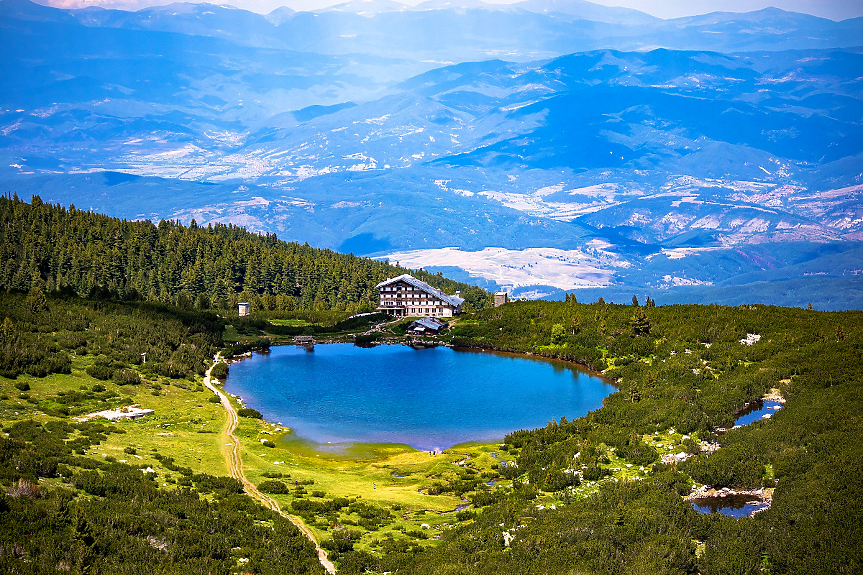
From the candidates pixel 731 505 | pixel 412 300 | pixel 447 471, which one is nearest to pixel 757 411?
pixel 731 505

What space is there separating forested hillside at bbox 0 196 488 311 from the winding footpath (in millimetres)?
54298

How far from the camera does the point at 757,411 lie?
47250mm

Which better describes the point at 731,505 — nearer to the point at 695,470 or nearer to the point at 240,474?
the point at 695,470

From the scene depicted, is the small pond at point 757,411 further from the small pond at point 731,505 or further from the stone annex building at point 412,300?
the stone annex building at point 412,300

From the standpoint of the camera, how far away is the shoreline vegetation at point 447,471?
27.2 m

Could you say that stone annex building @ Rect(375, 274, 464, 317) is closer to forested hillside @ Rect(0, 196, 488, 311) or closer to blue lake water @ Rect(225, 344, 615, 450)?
forested hillside @ Rect(0, 196, 488, 311)

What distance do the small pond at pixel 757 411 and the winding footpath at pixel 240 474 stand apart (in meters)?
26.2

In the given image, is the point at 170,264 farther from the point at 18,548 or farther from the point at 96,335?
the point at 18,548

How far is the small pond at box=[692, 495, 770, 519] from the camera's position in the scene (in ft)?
111

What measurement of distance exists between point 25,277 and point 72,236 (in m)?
17.0

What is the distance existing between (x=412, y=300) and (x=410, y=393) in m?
41.5

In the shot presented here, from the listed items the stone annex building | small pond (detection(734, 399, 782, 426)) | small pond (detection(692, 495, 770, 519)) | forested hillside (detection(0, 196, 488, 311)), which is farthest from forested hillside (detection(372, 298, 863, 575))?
forested hillside (detection(0, 196, 488, 311))

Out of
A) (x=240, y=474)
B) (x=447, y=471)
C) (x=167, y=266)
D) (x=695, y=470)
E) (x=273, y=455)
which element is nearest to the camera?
(x=695, y=470)

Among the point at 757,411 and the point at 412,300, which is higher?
the point at 412,300
